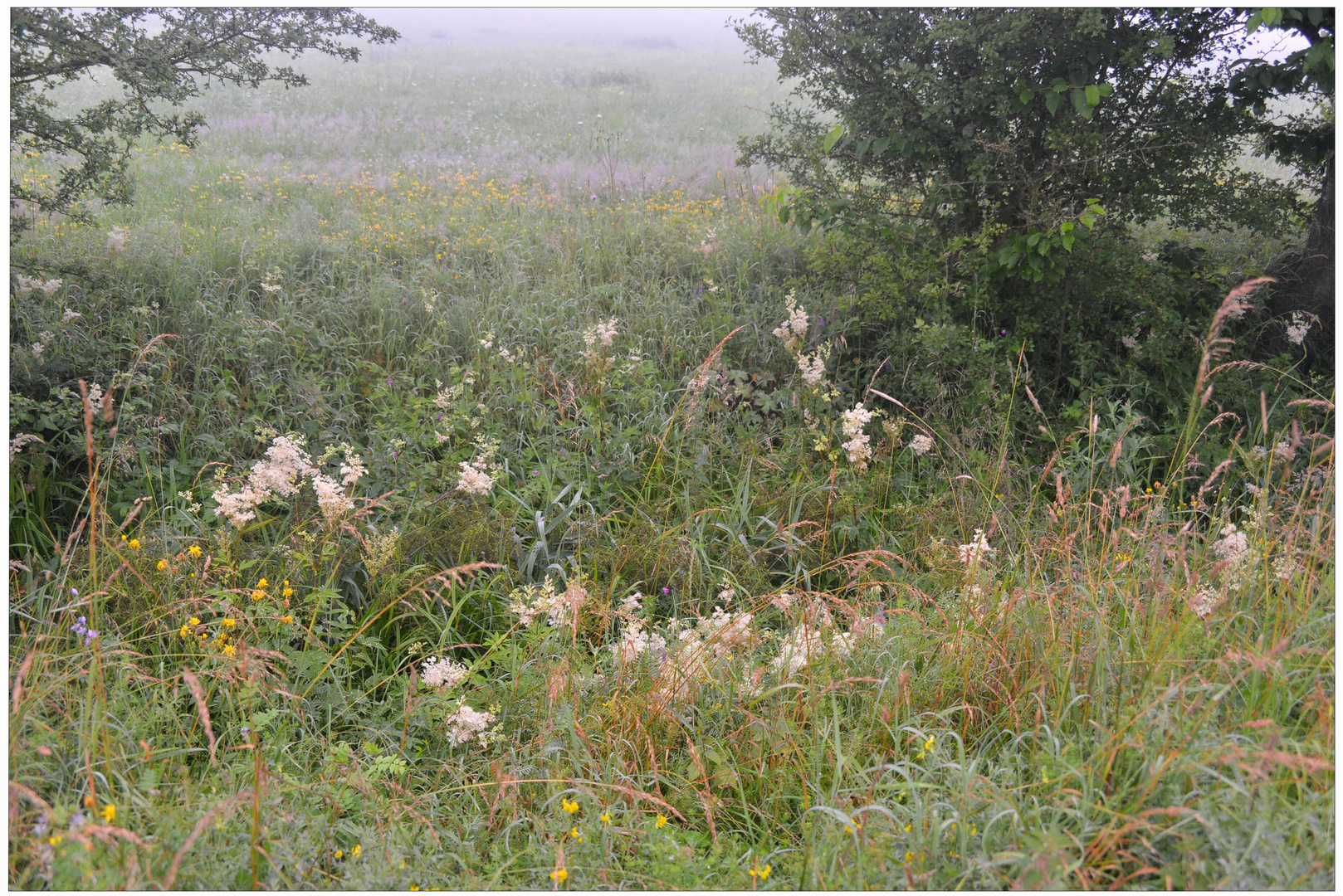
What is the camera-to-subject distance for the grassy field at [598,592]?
1.95m

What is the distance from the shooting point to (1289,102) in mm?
5199

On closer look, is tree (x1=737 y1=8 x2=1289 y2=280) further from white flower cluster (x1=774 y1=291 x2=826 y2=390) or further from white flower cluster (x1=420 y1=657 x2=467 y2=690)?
white flower cluster (x1=420 y1=657 x2=467 y2=690)

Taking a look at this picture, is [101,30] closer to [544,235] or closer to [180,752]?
[544,235]

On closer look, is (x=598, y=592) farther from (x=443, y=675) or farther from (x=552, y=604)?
(x=443, y=675)

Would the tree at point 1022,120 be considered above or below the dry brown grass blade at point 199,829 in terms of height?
above

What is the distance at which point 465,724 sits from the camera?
2.58m

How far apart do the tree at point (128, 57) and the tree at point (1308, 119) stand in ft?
17.1

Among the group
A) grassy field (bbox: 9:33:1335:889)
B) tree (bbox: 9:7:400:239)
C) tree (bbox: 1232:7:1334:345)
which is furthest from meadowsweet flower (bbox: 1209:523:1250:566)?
tree (bbox: 9:7:400:239)

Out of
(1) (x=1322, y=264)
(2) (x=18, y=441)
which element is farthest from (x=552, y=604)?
(1) (x=1322, y=264)

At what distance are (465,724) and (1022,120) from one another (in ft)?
15.6

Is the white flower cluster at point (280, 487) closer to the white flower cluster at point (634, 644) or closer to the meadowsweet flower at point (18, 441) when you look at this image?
the meadowsweet flower at point (18, 441)

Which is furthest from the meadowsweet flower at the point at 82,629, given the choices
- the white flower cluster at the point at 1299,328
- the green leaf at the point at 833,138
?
the white flower cluster at the point at 1299,328

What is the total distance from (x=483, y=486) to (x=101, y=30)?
355 centimetres

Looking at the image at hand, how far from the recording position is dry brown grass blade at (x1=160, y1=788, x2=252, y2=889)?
5.25 ft
